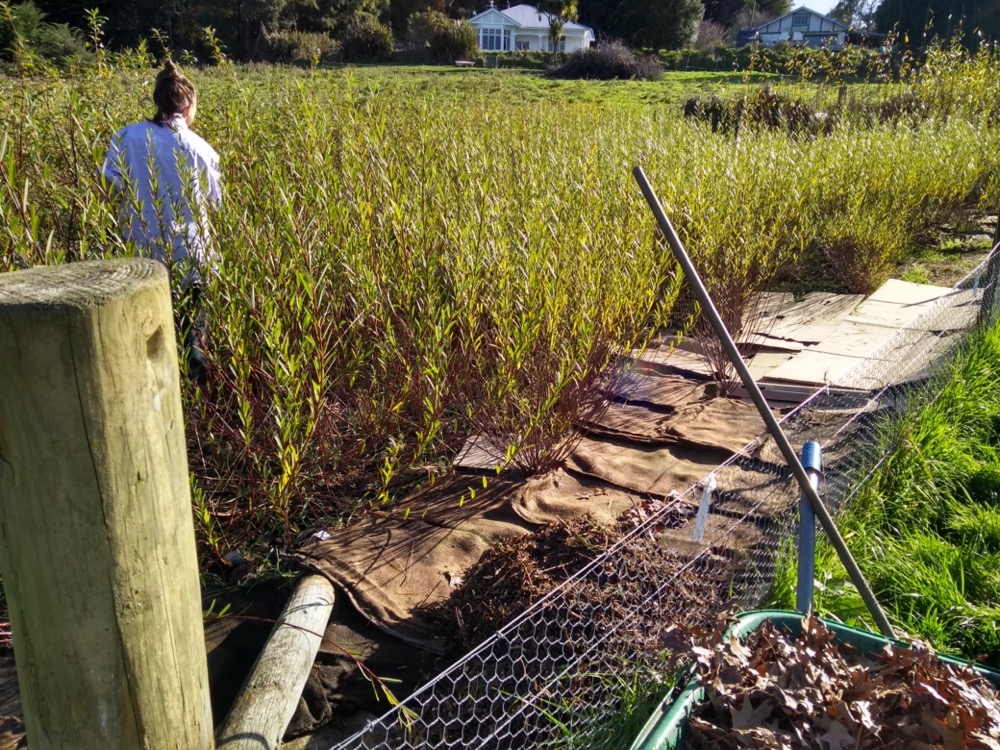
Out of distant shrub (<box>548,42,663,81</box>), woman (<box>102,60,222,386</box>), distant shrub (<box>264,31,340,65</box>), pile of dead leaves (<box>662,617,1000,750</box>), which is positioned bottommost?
pile of dead leaves (<box>662,617,1000,750</box>)

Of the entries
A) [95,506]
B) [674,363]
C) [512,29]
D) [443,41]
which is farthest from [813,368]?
[512,29]

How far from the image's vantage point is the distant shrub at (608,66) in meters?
34.2

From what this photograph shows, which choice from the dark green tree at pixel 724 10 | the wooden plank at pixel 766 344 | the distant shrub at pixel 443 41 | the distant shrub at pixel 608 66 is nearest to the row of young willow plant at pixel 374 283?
the wooden plank at pixel 766 344

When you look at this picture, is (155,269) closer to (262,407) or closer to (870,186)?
(262,407)

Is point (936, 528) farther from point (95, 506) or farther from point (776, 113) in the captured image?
point (776, 113)

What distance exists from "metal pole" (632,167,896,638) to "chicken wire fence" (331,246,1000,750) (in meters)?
0.34

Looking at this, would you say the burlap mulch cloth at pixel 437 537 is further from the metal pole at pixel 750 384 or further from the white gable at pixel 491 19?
the white gable at pixel 491 19

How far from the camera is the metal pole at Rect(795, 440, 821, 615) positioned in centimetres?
205

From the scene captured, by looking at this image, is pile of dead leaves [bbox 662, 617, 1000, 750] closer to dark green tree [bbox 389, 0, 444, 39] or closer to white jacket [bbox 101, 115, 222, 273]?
white jacket [bbox 101, 115, 222, 273]

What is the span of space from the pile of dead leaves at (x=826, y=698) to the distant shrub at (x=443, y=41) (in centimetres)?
4440

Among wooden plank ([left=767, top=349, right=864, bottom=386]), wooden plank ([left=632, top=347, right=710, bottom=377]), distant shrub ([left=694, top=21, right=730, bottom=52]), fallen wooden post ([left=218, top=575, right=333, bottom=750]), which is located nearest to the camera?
fallen wooden post ([left=218, top=575, right=333, bottom=750])

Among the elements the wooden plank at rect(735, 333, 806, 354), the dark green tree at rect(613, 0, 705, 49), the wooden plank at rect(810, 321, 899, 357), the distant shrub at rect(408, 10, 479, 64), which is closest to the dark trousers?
the wooden plank at rect(735, 333, 806, 354)

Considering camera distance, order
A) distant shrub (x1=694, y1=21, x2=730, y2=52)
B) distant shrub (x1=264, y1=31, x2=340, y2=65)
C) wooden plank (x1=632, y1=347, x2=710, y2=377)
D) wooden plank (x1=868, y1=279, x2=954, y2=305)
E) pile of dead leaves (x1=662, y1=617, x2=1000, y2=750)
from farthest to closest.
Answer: distant shrub (x1=694, y1=21, x2=730, y2=52) < distant shrub (x1=264, y1=31, x2=340, y2=65) < wooden plank (x1=868, y1=279, x2=954, y2=305) < wooden plank (x1=632, y1=347, x2=710, y2=377) < pile of dead leaves (x1=662, y1=617, x2=1000, y2=750)

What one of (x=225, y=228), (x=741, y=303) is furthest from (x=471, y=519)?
(x=741, y=303)
